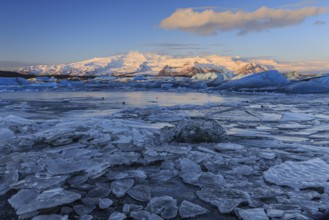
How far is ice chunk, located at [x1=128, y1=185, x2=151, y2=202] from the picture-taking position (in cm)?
269

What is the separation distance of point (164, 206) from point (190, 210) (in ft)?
0.71

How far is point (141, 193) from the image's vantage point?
110 inches

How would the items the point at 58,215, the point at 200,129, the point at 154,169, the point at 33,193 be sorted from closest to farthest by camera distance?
the point at 58,215 < the point at 33,193 < the point at 154,169 < the point at 200,129

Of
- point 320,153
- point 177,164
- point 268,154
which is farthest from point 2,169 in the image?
point 320,153

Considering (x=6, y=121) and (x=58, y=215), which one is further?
(x=6, y=121)

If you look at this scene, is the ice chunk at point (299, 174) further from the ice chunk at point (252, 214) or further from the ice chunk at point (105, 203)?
the ice chunk at point (105, 203)


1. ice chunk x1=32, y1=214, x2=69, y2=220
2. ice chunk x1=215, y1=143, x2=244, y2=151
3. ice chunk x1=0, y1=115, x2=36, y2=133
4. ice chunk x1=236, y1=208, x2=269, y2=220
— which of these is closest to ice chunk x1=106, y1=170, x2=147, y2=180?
ice chunk x1=32, y1=214, x2=69, y2=220

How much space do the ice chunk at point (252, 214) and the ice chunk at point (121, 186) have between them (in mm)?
1013

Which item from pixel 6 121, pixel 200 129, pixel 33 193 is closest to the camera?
pixel 33 193

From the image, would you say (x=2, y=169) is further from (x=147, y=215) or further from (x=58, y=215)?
(x=147, y=215)

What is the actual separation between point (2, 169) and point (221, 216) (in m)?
2.41

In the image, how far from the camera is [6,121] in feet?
19.1

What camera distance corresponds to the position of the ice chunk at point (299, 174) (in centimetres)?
303

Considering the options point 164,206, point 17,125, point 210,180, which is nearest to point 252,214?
point 164,206
